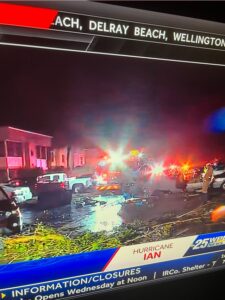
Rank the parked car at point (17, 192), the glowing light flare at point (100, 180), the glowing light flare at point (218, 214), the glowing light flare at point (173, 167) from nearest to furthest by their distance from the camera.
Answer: the parked car at point (17, 192)
the glowing light flare at point (100, 180)
the glowing light flare at point (173, 167)
the glowing light flare at point (218, 214)

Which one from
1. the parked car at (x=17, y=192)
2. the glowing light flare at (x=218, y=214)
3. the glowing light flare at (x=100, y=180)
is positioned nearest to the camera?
the parked car at (x=17, y=192)

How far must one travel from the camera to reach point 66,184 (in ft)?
5.00

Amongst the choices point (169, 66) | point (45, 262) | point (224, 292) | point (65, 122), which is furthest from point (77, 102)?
point (224, 292)

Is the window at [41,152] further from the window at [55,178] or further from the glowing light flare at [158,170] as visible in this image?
the glowing light flare at [158,170]

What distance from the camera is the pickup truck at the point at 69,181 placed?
4.88 feet

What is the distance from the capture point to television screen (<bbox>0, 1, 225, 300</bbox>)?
142 centimetres

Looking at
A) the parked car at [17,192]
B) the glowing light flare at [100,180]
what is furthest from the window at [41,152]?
the glowing light flare at [100,180]

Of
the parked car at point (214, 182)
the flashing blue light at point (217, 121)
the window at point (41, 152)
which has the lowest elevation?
the parked car at point (214, 182)

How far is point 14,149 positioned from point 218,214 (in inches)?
44.1

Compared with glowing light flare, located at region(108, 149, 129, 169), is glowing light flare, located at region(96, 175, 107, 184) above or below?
below

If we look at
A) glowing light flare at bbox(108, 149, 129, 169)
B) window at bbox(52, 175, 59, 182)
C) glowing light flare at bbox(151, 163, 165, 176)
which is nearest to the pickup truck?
window at bbox(52, 175, 59, 182)

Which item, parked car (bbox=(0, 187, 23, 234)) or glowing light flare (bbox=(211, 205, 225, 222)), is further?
glowing light flare (bbox=(211, 205, 225, 222))

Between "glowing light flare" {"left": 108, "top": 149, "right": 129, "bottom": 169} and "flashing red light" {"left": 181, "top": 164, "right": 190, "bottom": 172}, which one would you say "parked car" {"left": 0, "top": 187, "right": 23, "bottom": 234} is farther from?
"flashing red light" {"left": 181, "top": 164, "right": 190, "bottom": 172}

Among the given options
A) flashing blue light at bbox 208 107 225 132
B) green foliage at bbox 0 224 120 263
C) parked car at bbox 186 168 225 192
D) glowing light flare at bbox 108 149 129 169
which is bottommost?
green foliage at bbox 0 224 120 263
